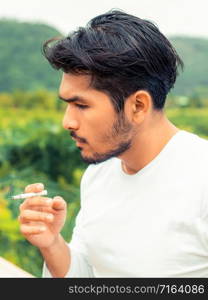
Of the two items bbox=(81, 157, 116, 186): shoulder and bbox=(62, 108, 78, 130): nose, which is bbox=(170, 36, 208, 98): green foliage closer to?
bbox=(81, 157, 116, 186): shoulder

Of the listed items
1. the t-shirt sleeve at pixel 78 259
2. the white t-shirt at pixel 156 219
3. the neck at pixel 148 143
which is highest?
the neck at pixel 148 143

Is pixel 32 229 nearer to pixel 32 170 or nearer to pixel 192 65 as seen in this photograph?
pixel 32 170

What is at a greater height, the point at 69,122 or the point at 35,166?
the point at 69,122

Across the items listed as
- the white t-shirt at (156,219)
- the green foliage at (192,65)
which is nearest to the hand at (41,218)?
the white t-shirt at (156,219)

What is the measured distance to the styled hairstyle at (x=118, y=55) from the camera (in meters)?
1.74

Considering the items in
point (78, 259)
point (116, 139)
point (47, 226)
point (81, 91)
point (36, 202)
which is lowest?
point (78, 259)

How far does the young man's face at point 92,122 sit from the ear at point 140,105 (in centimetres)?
3

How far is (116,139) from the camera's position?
182 centimetres

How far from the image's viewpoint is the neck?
1.87 meters

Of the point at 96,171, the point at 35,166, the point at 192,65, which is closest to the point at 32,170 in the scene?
the point at 35,166

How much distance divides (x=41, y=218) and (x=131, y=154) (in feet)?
1.17

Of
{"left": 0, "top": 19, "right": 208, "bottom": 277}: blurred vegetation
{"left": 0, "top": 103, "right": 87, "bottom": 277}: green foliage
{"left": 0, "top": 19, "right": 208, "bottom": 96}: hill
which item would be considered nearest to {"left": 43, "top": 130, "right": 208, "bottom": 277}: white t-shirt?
{"left": 0, "top": 19, "right": 208, "bottom": 277}: blurred vegetation

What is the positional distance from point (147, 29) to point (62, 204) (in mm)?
536

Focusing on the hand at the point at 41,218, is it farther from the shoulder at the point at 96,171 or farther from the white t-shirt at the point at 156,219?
the shoulder at the point at 96,171
